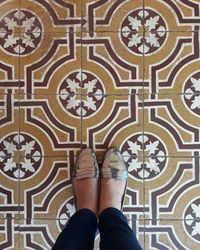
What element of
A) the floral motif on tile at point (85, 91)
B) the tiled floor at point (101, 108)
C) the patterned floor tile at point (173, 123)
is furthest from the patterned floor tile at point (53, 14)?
the patterned floor tile at point (173, 123)

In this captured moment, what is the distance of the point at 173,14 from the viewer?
0.97 meters

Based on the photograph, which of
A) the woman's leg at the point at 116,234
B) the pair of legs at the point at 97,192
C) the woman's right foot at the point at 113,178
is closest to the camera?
the woman's leg at the point at 116,234

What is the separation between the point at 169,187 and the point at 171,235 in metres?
0.12

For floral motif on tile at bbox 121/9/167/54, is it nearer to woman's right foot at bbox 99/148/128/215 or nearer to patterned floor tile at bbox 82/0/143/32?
patterned floor tile at bbox 82/0/143/32

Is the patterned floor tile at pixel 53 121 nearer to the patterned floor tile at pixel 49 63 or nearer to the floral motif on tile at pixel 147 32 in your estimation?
the patterned floor tile at pixel 49 63

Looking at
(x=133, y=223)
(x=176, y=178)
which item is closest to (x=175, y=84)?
(x=176, y=178)

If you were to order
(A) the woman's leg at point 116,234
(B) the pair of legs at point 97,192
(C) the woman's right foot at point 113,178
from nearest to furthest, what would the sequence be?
(A) the woman's leg at point 116,234 → (B) the pair of legs at point 97,192 → (C) the woman's right foot at point 113,178

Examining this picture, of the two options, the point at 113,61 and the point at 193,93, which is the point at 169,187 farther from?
the point at 113,61

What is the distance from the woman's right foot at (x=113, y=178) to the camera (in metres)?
0.95

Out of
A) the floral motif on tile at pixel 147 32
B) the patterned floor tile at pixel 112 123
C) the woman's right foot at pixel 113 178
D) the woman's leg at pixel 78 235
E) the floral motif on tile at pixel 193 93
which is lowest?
the woman's leg at pixel 78 235

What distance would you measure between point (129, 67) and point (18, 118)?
1.03 ft

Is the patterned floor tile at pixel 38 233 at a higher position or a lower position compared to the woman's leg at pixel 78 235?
lower

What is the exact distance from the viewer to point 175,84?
38.4 inches

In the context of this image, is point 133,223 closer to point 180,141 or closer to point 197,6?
point 180,141
